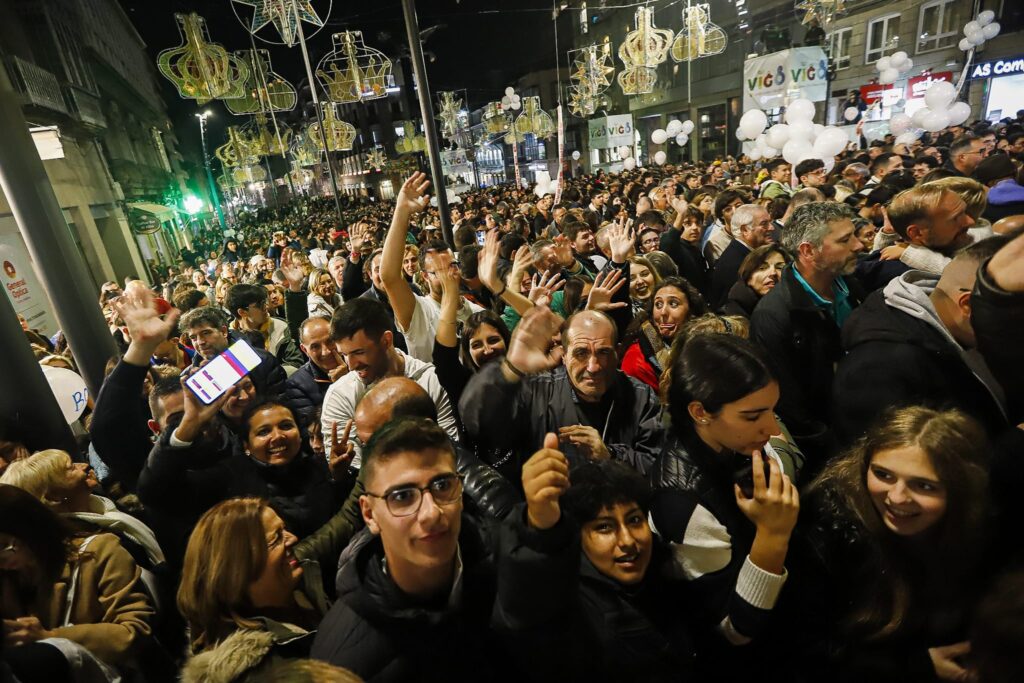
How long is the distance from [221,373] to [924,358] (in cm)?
333

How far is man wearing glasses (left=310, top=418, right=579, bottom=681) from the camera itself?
1.41 m

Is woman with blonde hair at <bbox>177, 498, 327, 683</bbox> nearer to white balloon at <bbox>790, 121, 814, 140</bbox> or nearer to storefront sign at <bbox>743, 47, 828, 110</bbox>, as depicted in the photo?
white balloon at <bbox>790, 121, 814, 140</bbox>

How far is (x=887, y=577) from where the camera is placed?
1665mm

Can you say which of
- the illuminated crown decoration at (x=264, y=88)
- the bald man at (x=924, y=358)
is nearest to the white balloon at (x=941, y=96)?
the bald man at (x=924, y=358)

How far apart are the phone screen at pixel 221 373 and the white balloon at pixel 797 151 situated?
10956 millimetres

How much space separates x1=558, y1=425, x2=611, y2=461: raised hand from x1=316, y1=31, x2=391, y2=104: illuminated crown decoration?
9.09m

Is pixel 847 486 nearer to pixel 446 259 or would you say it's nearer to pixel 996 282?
pixel 996 282

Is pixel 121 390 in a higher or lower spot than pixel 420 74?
lower

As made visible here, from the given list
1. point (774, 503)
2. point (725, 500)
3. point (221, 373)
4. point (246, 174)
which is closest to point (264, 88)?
point (221, 373)

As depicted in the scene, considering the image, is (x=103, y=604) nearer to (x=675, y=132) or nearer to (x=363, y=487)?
(x=363, y=487)

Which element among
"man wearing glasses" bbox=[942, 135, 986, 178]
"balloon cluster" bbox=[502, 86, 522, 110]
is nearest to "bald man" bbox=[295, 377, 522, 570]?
"man wearing glasses" bbox=[942, 135, 986, 178]

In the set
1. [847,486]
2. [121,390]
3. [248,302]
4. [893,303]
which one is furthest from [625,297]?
[248,302]

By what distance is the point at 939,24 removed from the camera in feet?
67.1

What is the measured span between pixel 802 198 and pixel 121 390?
6.50 m
